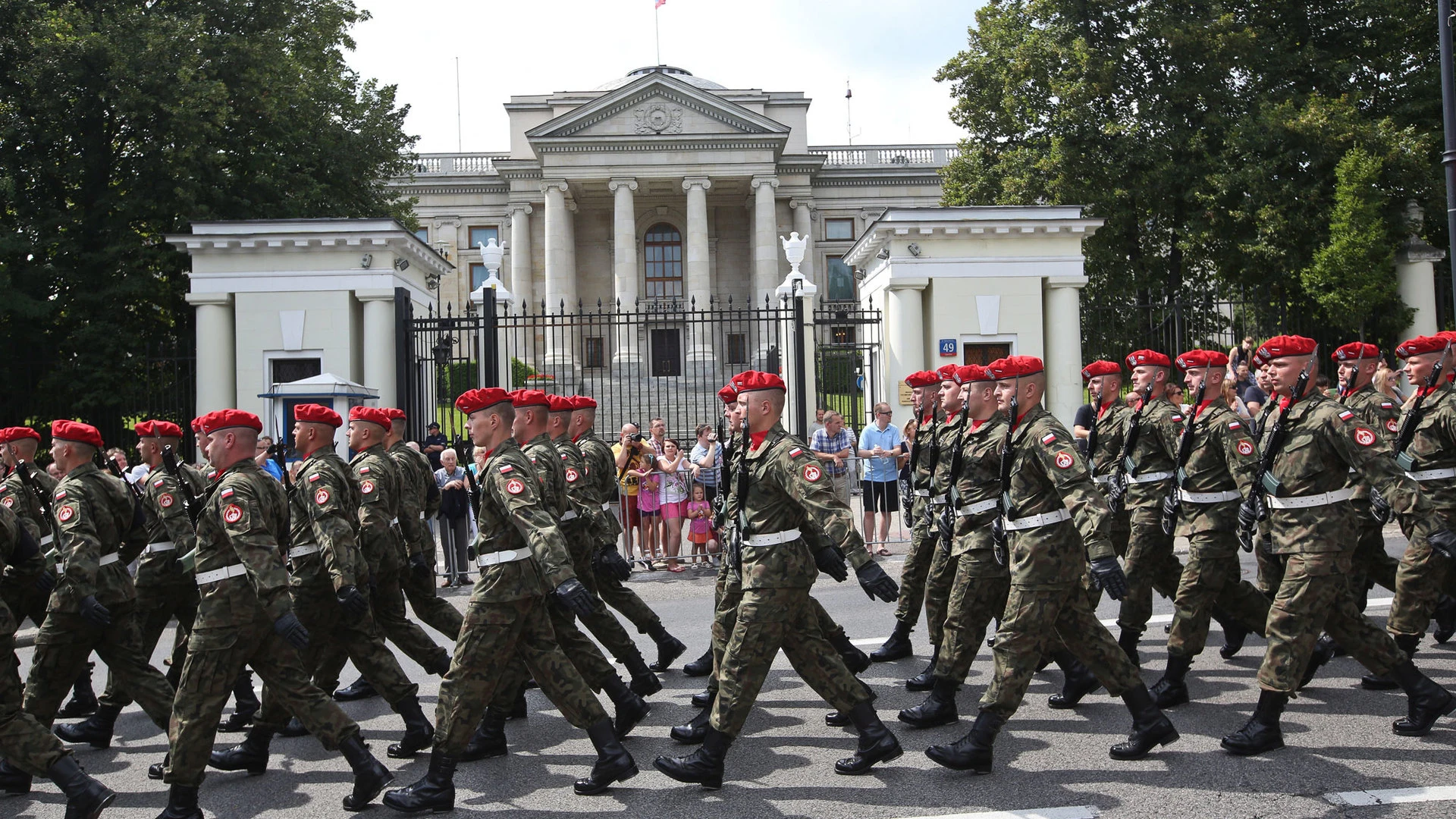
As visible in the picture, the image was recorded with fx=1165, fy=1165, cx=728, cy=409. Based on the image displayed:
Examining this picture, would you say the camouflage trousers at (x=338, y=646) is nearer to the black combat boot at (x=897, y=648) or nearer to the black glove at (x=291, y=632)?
the black glove at (x=291, y=632)

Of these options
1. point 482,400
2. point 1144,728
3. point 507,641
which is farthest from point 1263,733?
point 482,400

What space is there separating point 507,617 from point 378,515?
1.86 metres

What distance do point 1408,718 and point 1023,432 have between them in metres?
2.47

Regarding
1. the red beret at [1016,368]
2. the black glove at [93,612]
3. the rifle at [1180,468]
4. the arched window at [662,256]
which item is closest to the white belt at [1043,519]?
the red beret at [1016,368]

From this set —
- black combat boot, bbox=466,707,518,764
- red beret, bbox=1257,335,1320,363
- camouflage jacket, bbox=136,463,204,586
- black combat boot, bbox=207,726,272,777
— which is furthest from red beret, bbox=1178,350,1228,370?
camouflage jacket, bbox=136,463,204,586

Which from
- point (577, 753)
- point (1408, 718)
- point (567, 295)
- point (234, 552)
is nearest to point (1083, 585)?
point (1408, 718)

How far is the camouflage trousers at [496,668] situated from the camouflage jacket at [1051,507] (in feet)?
7.42

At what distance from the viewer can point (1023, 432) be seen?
6031mm

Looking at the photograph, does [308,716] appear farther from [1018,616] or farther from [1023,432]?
[1023,432]

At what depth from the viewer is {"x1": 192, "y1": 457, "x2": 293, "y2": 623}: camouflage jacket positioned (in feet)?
17.9

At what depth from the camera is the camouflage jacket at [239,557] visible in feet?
17.9

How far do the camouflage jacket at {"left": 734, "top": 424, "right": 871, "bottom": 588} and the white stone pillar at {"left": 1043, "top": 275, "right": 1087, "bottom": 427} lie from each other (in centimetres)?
1387

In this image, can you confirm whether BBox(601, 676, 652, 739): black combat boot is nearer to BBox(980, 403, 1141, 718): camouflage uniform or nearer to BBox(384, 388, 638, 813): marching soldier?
BBox(384, 388, 638, 813): marching soldier

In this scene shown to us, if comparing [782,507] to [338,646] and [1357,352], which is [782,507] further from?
[1357,352]
